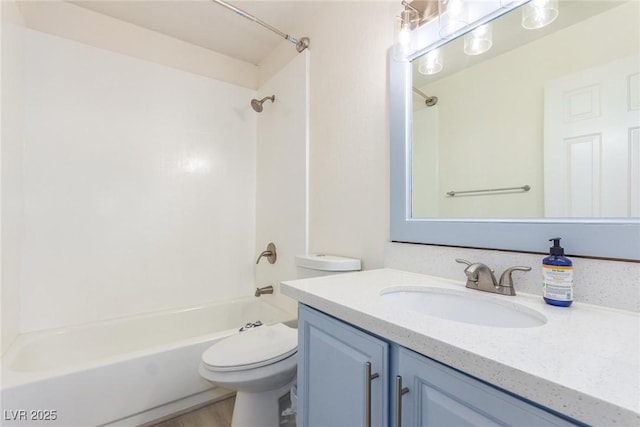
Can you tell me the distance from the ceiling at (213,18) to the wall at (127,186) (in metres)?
0.27

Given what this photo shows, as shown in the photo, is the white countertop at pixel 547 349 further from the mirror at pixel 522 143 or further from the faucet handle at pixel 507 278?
the mirror at pixel 522 143

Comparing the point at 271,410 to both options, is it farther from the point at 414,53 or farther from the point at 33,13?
the point at 33,13

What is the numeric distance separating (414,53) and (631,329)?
3.72 ft

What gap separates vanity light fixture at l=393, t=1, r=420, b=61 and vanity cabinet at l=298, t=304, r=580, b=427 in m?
1.12

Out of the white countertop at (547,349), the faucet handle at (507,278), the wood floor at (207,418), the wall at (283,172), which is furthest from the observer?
the wall at (283,172)

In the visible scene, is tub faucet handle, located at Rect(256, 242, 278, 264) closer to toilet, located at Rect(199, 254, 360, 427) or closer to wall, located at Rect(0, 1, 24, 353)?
toilet, located at Rect(199, 254, 360, 427)

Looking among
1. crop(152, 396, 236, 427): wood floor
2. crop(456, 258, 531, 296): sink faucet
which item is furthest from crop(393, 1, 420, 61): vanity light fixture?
crop(152, 396, 236, 427): wood floor

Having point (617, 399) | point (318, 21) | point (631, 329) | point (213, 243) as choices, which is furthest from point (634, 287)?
point (213, 243)

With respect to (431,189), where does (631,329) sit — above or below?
below

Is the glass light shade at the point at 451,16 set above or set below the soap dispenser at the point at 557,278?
above

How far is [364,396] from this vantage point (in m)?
0.68

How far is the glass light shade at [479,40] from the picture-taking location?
101 centimetres

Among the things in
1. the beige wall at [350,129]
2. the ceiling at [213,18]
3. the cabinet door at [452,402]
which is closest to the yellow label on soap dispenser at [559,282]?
the cabinet door at [452,402]

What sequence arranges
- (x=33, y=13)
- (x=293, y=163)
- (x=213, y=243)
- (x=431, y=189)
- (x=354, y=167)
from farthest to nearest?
(x=213, y=243) < (x=293, y=163) < (x=33, y=13) < (x=354, y=167) < (x=431, y=189)
